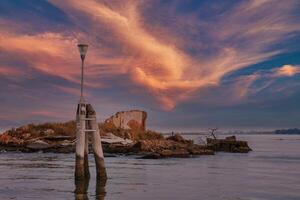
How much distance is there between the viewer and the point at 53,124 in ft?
291

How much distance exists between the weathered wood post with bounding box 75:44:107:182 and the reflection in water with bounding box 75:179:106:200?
0.40 m

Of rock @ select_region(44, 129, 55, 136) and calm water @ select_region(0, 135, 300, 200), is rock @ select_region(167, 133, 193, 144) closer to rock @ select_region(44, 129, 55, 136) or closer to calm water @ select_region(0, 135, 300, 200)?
rock @ select_region(44, 129, 55, 136)

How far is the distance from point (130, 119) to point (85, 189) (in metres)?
71.1

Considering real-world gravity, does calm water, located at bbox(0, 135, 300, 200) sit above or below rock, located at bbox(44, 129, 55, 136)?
below

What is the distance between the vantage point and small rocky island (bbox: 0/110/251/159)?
228 ft

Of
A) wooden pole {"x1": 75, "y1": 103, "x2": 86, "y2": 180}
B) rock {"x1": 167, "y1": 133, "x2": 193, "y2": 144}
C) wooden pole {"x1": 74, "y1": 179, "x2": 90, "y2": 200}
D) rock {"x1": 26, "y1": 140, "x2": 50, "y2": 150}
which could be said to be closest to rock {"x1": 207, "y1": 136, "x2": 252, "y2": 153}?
rock {"x1": 167, "y1": 133, "x2": 193, "y2": 144}

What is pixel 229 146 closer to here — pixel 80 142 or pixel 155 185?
pixel 155 185

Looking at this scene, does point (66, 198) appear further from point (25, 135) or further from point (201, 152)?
point (25, 135)

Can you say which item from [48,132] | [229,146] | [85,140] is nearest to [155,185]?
[85,140]

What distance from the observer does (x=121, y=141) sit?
75.6 m

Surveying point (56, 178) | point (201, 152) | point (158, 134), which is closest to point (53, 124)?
point (158, 134)

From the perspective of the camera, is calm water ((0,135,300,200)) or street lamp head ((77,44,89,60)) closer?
calm water ((0,135,300,200))

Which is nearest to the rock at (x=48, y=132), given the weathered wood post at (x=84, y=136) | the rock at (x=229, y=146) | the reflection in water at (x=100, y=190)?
the rock at (x=229, y=146)

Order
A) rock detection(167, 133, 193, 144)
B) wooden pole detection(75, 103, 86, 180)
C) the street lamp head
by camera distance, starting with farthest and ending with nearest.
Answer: rock detection(167, 133, 193, 144), the street lamp head, wooden pole detection(75, 103, 86, 180)
